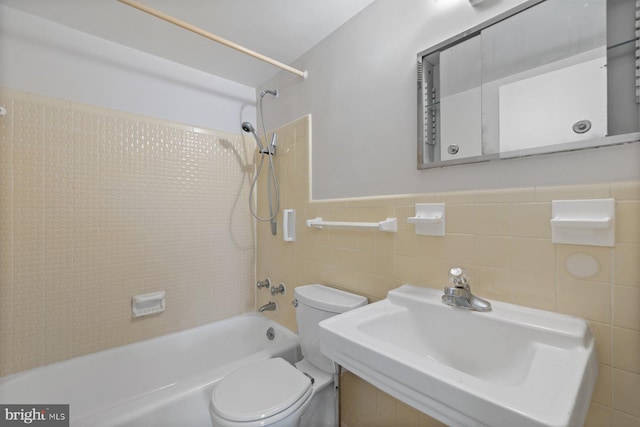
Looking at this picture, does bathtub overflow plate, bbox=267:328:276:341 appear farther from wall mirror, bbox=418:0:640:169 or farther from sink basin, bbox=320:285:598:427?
wall mirror, bbox=418:0:640:169

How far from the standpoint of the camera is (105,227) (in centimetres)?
158

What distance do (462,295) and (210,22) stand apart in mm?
1843

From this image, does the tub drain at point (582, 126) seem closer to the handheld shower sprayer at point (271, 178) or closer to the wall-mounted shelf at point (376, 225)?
the wall-mounted shelf at point (376, 225)

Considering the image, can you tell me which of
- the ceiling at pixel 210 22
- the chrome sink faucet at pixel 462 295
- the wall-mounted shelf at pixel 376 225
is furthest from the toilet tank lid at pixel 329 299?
the ceiling at pixel 210 22

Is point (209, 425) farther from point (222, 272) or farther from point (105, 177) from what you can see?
point (105, 177)

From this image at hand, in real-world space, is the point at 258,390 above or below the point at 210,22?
below

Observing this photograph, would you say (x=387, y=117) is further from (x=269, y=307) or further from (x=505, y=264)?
(x=269, y=307)

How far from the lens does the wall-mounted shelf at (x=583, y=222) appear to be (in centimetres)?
69

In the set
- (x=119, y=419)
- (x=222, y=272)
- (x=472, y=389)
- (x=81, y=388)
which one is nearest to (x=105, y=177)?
(x=222, y=272)

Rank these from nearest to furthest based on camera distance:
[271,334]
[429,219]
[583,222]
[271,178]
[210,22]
A: 1. [583,222]
2. [429,219]
3. [210,22]
4. [271,334]
5. [271,178]

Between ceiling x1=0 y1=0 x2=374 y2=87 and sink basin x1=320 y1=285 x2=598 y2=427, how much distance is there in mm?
1468

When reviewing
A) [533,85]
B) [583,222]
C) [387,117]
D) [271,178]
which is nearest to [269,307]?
[271,178]

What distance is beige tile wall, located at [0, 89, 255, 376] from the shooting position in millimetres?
1356

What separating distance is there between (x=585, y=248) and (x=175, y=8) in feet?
6.62
